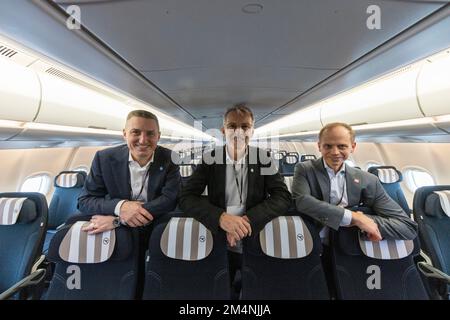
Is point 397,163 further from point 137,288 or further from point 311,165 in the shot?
point 137,288

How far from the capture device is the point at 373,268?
6.12ft

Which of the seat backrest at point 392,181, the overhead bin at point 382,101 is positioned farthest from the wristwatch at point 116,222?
the seat backrest at point 392,181

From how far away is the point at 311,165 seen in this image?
7.05ft

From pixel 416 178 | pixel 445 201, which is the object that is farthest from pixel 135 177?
pixel 416 178

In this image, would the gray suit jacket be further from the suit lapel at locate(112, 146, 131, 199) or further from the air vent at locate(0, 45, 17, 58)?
the air vent at locate(0, 45, 17, 58)

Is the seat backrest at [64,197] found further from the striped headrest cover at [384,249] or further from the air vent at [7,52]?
the striped headrest cover at [384,249]

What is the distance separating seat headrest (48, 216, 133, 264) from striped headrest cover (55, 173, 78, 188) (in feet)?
8.26

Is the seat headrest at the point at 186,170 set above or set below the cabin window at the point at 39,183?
above

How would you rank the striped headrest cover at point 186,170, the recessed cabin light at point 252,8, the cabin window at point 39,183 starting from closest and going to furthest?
the recessed cabin light at point 252,8 → the cabin window at point 39,183 → the striped headrest cover at point 186,170

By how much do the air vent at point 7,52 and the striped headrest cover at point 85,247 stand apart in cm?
140

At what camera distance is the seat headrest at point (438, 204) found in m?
2.14

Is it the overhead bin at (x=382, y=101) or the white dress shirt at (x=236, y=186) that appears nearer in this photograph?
the white dress shirt at (x=236, y=186)

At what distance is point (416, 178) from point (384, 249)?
4580 millimetres

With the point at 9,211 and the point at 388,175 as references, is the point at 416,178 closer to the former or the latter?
the point at 388,175
